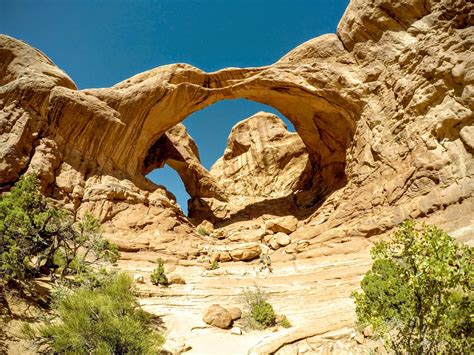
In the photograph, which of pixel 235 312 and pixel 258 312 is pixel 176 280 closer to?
pixel 235 312

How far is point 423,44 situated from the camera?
16.6 meters

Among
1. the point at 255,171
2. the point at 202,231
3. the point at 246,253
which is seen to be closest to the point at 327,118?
the point at 246,253

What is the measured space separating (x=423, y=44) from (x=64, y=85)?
2119 cm

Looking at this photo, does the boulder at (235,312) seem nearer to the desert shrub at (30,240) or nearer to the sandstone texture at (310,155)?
the sandstone texture at (310,155)

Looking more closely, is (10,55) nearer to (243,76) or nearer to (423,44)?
(243,76)

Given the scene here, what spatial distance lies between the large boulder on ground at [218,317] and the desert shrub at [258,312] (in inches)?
31.2

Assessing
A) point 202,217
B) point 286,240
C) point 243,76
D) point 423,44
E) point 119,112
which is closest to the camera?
point 423,44

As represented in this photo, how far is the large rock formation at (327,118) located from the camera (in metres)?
15.2

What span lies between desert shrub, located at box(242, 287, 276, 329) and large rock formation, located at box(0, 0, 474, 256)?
18.2ft

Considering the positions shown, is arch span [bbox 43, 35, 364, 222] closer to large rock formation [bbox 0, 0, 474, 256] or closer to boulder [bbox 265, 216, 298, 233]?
large rock formation [bbox 0, 0, 474, 256]

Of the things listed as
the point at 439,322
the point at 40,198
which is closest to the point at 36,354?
the point at 40,198

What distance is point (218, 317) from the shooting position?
40.3 ft

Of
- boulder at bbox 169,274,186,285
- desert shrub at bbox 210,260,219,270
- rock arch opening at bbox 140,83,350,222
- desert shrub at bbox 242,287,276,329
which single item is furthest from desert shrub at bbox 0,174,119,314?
rock arch opening at bbox 140,83,350,222

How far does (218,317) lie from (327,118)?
55.9 ft
